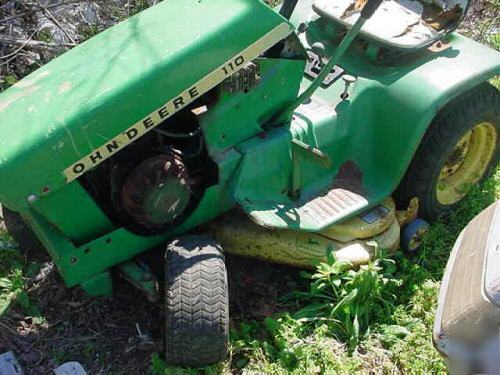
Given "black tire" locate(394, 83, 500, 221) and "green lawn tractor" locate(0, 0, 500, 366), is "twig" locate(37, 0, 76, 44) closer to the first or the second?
"green lawn tractor" locate(0, 0, 500, 366)

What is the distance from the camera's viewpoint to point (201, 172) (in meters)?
3.10

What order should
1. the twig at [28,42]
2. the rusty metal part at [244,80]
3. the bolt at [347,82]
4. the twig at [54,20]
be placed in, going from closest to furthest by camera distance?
1. the rusty metal part at [244,80]
2. the bolt at [347,82]
3. the twig at [28,42]
4. the twig at [54,20]

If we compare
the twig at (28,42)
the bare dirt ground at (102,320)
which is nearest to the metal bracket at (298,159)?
the bare dirt ground at (102,320)

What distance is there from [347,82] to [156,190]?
112cm

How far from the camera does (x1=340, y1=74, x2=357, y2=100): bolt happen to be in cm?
329

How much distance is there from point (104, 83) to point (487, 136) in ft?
7.51

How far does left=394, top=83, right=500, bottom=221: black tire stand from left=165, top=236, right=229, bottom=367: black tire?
4.16 ft

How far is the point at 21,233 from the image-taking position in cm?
335

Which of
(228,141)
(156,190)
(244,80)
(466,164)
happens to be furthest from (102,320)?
(466,164)

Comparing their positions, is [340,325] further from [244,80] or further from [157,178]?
[244,80]

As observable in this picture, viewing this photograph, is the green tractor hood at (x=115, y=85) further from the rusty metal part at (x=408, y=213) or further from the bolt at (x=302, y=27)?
the rusty metal part at (x=408, y=213)

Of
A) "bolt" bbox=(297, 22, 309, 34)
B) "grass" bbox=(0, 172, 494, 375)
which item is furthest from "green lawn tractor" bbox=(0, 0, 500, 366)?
"grass" bbox=(0, 172, 494, 375)

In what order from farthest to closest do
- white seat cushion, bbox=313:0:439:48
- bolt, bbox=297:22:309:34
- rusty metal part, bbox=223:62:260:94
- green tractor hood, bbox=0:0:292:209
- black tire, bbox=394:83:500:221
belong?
bolt, bbox=297:22:309:34
black tire, bbox=394:83:500:221
white seat cushion, bbox=313:0:439:48
rusty metal part, bbox=223:62:260:94
green tractor hood, bbox=0:0:292:209

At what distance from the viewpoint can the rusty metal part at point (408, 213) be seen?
3.62 m
